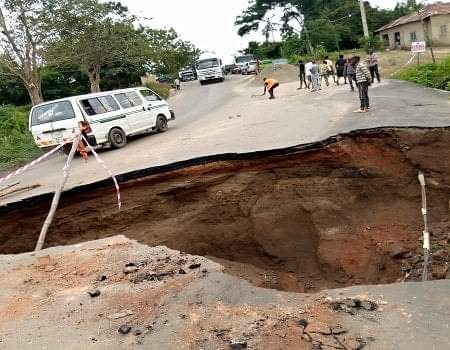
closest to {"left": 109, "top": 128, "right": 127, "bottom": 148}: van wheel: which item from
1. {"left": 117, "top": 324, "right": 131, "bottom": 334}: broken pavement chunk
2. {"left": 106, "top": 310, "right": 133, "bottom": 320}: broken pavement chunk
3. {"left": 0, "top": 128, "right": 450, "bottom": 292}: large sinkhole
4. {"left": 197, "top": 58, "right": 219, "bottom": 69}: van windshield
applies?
{"left": 0, "top": 128, "right": 450, "bottom": 292}: large sinkhole

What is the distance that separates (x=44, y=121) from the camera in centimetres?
1269

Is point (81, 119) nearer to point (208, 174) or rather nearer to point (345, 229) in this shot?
point (208, 174)

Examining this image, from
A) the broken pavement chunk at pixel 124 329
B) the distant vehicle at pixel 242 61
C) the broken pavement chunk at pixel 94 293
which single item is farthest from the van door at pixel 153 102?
the distant vehicle at pixel 242 61

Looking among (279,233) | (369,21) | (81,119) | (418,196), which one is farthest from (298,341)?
(369,21)

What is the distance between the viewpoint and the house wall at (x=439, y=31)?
36094 mm

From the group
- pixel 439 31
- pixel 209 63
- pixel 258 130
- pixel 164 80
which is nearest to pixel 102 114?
pixel 258 130

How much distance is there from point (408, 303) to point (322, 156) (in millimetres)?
5082

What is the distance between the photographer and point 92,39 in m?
26.5

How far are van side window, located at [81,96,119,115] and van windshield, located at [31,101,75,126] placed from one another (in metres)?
0.41

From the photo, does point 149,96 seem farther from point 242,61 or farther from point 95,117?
point 242,61

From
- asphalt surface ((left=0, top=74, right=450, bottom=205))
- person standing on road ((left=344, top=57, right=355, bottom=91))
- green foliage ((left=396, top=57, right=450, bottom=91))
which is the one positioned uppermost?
person standing on road ((left=344, top=57, right=355, bottom=91))

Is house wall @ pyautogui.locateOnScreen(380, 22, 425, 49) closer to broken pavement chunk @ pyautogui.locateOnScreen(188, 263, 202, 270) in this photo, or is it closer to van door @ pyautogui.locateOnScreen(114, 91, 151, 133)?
van door @ pyautogui.locateOnScreen(114, 91, 151, 133)

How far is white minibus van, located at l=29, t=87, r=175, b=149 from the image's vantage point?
1245 cm

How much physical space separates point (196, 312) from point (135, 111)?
36.2 ft
